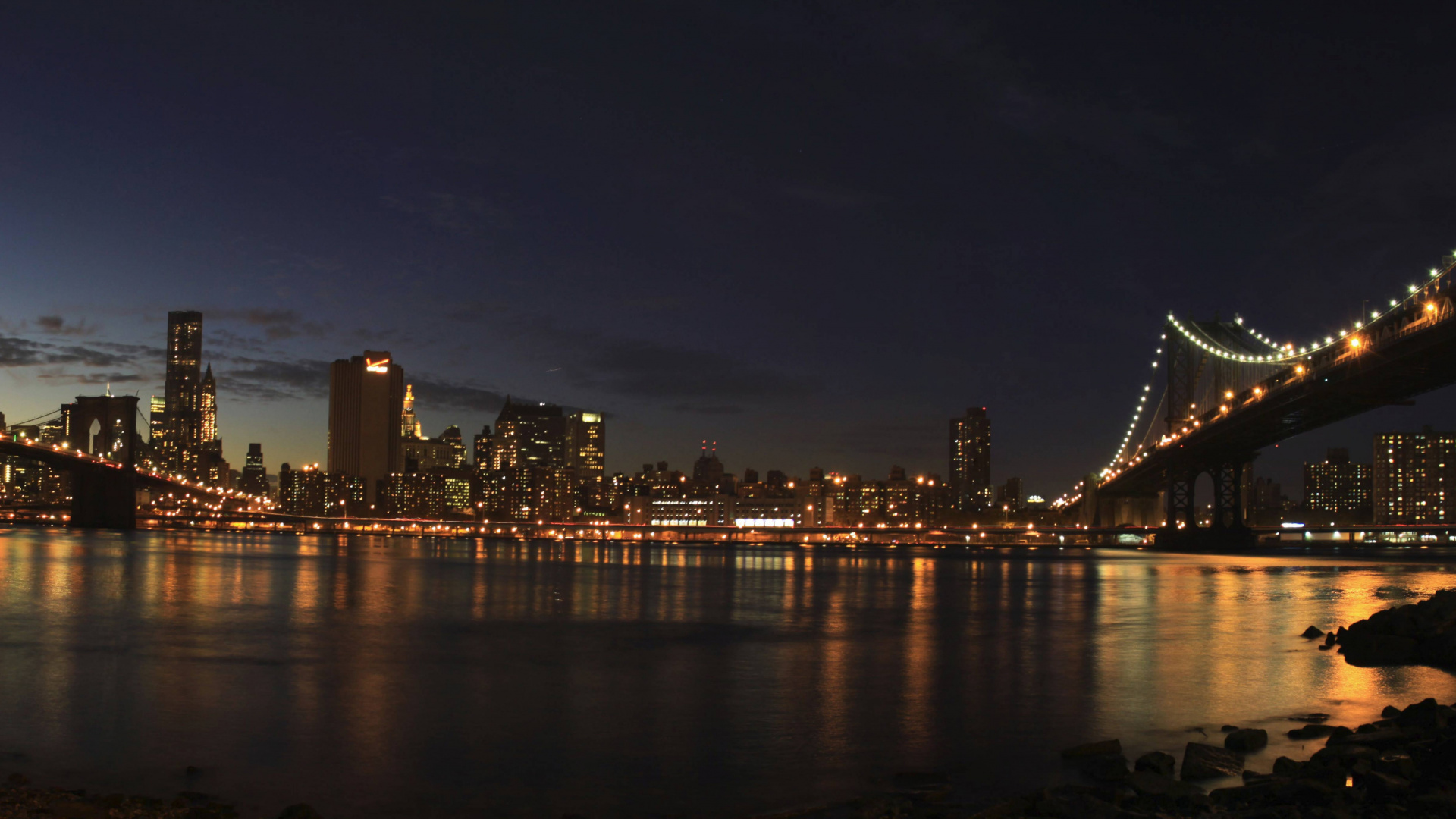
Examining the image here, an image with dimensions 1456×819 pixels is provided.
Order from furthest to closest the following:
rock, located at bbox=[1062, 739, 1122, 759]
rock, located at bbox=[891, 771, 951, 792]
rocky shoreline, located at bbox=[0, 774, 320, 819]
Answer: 1. rock, located at bbox=[1062, 739, 1122, 759]
2. rock, located at bbox=[891, 771, 951, 792]
3. rocky shoreline, located at bbox=[0, 774, 320, 819]

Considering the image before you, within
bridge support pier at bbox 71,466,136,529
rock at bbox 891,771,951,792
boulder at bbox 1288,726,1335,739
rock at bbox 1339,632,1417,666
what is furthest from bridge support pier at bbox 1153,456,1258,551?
bridge support pier at bbox 71,466,136,529

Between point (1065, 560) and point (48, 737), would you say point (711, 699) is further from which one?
point (1065, 560)

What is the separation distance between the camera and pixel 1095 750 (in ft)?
43.6

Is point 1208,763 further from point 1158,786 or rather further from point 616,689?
point 616,689

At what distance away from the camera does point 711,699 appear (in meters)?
17.6

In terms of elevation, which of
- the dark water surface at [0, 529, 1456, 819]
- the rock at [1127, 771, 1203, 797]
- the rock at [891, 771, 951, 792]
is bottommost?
the dark water surface at [0, 529, 1456, 819]

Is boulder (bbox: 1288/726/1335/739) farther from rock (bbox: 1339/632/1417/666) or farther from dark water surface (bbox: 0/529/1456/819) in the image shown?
rock (bbox: 1339/632/1417/666)

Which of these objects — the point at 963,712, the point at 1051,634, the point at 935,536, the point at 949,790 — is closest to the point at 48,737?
the point at 949,790

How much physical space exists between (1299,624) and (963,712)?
1807 cm

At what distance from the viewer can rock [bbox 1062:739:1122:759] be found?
43.3 ft

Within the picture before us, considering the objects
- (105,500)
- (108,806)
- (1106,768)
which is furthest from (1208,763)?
(105,500)

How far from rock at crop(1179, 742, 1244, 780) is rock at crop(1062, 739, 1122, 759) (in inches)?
30.9

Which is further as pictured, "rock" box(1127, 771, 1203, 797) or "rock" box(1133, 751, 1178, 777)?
"rock" box(1133, 751, 1178, 777)

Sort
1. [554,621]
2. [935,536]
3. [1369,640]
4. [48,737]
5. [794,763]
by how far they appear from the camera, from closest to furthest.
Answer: [794,763] < [48,737] < [1369,640] < [554,621] < [935,536]
